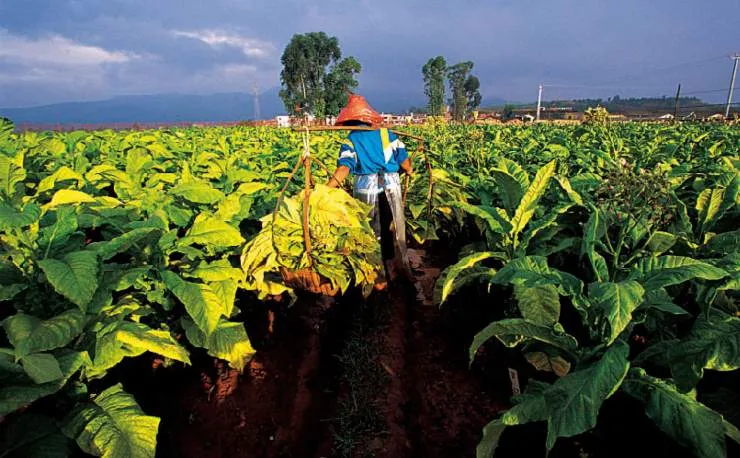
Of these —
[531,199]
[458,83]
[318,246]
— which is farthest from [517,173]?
[458,83]

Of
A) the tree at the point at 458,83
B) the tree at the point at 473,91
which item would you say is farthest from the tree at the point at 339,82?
the tree at the point at 473,91

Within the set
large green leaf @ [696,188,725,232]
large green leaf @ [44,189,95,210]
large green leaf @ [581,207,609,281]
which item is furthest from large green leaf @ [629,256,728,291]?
large green leaf @ [44,189,95,210]

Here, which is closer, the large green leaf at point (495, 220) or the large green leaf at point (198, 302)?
the large green leaf at point (198, 302)

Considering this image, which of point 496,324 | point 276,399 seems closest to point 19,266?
point 276,399

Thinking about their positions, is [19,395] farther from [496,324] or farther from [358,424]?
[496,324]

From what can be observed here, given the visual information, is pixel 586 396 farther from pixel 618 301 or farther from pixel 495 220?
pixel 495 220

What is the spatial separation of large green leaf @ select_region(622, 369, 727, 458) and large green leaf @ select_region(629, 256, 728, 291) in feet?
1.42

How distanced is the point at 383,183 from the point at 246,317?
191 centimetres

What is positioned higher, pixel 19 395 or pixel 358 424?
pixel 19 395

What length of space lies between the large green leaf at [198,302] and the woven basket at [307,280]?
23.5 inches

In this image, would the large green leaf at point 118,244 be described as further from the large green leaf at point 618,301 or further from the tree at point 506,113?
the tree at point 506,113

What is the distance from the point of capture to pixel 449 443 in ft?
7.88

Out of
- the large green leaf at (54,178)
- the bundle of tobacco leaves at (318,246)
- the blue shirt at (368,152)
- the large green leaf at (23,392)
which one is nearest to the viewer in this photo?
the large green leaf at (23,392)

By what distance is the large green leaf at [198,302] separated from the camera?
2086mm
